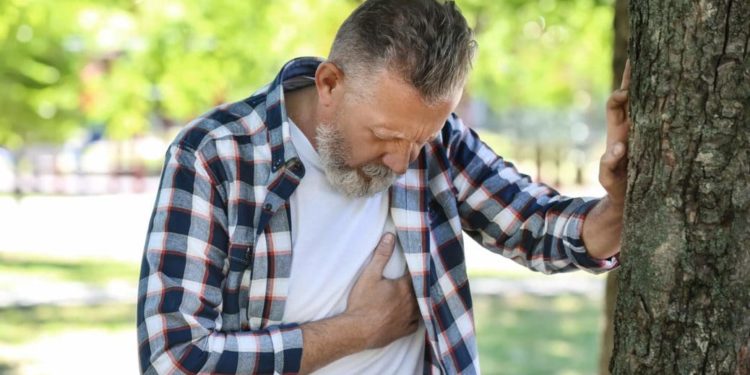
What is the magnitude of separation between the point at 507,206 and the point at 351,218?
1.29 feet

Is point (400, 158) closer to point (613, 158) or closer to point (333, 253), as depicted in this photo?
point (333, 253)

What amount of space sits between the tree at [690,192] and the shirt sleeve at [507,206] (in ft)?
1.70

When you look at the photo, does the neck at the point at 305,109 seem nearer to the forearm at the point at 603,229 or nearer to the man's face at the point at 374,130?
the man's face at the point at 374,130

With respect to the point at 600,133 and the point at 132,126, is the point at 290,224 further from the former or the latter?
the point at 600,133

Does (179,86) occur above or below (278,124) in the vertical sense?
below

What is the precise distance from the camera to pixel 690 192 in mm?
2244

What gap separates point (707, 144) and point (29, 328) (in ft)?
33.8

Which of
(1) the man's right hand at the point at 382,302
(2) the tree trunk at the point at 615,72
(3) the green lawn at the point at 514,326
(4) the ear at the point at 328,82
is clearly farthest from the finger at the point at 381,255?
(3) the green lawn at the point at 514,326

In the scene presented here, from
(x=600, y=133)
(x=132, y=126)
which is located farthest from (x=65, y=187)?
(x=132, y=126)

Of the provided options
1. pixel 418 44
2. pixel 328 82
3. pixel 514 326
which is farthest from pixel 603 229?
pixel 514 326

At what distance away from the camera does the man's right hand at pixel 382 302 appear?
2.80 metres

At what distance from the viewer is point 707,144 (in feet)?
7.29

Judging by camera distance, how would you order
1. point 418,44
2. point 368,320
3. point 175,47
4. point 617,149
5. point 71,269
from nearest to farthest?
point 617,149
point 418,44
point 368,320
point 175,47
point 71,269

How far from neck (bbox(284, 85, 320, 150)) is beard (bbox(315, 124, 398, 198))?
0.30 ft
